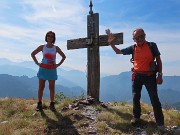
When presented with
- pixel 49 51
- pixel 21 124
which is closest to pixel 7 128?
pixel 21 124

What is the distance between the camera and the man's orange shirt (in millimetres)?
9148

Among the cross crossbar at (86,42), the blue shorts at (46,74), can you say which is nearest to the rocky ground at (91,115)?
the blue shorts at (46,74)

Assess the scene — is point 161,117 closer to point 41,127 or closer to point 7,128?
point 41,127

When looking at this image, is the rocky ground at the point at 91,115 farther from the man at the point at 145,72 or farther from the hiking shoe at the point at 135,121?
the man at the point at 145,72

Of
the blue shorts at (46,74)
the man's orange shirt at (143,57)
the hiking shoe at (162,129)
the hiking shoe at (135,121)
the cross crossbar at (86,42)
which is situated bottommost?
the hiking shoe at (162,129)

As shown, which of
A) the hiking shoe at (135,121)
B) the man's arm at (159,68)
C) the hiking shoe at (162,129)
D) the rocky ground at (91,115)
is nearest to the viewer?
the hiking shoe at (162,129)

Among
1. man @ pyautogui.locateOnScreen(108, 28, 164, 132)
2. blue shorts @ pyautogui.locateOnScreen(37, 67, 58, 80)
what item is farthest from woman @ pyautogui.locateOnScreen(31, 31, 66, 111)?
man @ pyautogui.locateOnScreen(108, 28, 164, 132)

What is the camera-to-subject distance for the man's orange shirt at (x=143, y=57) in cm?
915

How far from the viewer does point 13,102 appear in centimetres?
1290

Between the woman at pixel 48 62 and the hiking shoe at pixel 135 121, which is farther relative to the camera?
the woman at pixel 48 62

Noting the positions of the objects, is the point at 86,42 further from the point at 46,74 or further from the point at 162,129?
the point at 162,129

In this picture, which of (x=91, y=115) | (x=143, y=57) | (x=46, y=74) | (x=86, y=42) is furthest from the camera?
(x=86, y=42)

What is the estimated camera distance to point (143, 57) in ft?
30.2

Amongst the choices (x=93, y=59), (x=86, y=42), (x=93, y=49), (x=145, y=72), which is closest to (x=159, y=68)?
(x=145, y=72)
